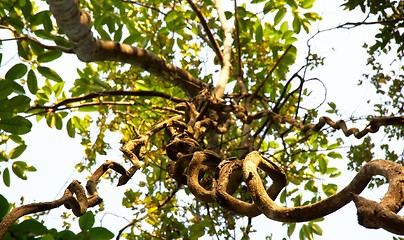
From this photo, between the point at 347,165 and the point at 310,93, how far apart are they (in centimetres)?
64

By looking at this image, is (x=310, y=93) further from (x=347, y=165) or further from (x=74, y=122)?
(x=74, y=122)

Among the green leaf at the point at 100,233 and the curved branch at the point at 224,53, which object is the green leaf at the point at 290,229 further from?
the green leaf at the point at 100,233

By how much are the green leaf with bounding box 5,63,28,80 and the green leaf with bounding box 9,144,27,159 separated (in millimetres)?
645

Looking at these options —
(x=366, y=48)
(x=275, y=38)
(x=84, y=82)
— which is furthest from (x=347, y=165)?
(x=84, y=82)

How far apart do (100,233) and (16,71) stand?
1.66 meters

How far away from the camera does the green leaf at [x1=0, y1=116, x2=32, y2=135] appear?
260cm

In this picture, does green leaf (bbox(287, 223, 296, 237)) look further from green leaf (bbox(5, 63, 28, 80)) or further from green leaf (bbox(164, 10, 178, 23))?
green leaf (bbox(5, 63, 28, 80))

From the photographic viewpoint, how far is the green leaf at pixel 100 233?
1804 mm

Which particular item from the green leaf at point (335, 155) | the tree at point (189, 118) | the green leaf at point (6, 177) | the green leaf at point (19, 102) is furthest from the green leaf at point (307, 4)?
the green leaf at point (6, 177)

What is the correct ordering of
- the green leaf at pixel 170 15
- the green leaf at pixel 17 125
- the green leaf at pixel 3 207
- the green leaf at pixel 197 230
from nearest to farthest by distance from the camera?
the green leaf at pixel 3 207 → the green leaf at pixel 17 125 → the green leaf at pixel 197 230 → the green leaf at pixel 170 15

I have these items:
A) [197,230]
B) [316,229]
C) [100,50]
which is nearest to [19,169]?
[100,50]

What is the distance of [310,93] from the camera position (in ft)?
12.7

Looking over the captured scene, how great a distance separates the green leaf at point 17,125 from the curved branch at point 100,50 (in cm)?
52

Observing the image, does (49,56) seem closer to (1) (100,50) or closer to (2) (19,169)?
(1) (100,50)
